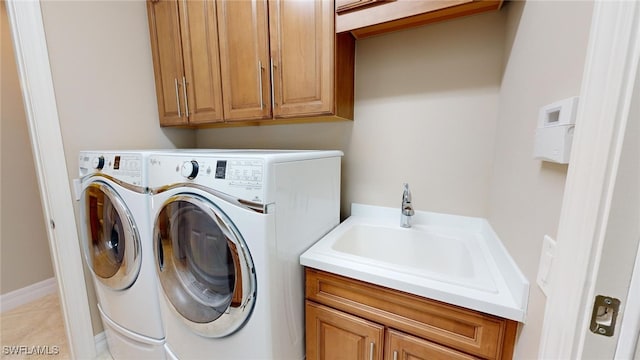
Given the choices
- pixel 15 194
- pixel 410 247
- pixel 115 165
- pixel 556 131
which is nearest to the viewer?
pixel 556 131

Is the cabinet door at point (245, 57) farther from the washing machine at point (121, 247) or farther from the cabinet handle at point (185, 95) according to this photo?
the washing machine at point (121, 247)

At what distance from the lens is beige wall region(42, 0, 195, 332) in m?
1.36

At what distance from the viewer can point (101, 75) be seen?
1.52m

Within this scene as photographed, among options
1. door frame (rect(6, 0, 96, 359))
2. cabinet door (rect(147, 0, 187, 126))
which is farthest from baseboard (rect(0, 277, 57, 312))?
cabinet door (rect(147, 0, 187, 126))

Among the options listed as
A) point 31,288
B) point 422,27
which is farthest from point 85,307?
point 422,27

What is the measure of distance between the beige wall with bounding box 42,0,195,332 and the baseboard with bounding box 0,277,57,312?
1.13 m

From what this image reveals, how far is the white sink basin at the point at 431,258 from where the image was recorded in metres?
Answer: 0.78

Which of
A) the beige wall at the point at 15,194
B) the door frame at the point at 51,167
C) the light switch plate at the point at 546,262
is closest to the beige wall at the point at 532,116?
the light switch plate at the point at 546,262

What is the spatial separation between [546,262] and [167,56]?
2.15 m

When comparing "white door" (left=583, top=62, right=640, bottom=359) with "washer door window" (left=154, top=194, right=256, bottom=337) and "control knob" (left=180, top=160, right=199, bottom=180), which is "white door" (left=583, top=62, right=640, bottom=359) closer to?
"washer door window" (left=154, top=194, right=256, bottom=337)

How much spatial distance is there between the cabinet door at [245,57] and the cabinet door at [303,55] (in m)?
0.07

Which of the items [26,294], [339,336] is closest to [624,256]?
[339,336]

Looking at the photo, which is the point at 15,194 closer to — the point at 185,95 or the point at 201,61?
the point at 185,95

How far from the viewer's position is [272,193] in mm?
855
